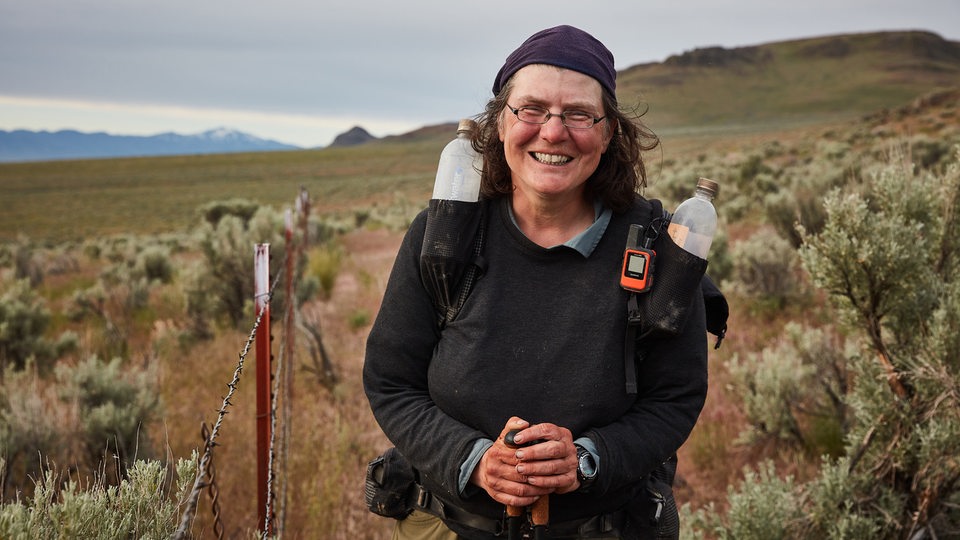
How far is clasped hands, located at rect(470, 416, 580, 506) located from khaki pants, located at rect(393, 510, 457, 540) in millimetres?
382

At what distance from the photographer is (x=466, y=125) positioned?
2064 millimetres

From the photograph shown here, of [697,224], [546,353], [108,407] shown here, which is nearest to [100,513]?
[546,353]

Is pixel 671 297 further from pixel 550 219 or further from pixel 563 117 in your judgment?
pixel 563 117

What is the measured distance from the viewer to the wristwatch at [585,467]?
1.65 metres

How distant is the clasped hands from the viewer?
1581mm

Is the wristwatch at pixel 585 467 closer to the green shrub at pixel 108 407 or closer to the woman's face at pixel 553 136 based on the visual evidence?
the woman's face at pixel 553 136

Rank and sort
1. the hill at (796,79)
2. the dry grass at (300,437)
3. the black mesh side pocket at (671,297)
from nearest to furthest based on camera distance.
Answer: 1. the black mesh side pocket at (671,297)
2. the dry grass at (300,437)
3. the hill at (796,79)

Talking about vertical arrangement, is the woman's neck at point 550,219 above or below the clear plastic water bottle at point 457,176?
below

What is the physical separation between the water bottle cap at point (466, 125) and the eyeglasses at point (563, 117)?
9.3 inches

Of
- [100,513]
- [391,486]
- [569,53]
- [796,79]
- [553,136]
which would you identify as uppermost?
[796,79]

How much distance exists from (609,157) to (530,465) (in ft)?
3.37

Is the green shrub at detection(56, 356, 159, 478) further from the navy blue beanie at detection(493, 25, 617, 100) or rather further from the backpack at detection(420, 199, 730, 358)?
the navy blue beanie at detection(493, 25, 617, 100)

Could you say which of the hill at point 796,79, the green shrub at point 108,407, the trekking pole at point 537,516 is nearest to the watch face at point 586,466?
the trekking pole at point 537,516

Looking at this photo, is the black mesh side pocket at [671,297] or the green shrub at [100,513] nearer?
the green shrub at [100,513]
